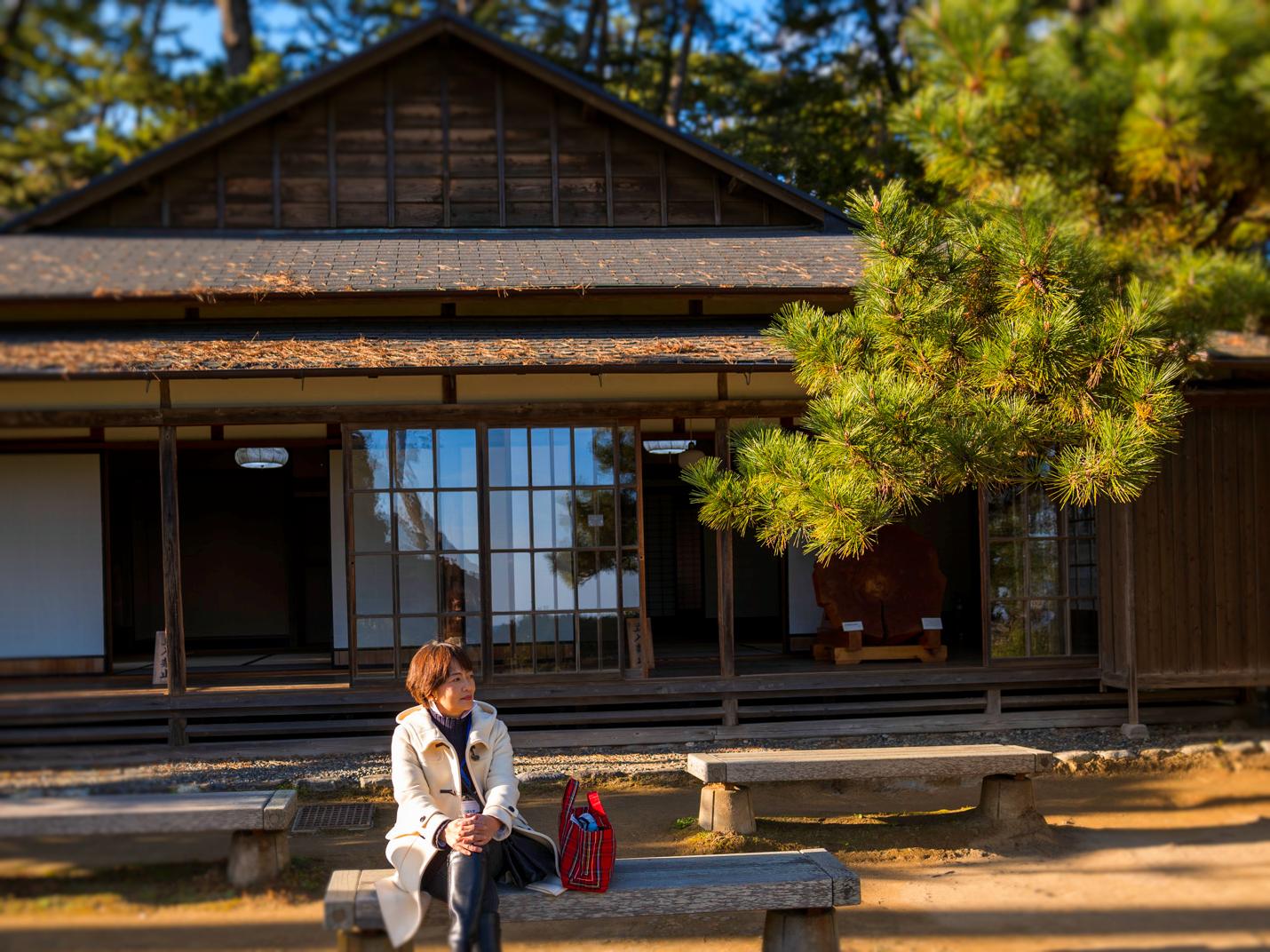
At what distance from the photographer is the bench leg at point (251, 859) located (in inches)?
190

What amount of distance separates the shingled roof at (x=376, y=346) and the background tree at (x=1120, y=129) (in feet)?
9.09

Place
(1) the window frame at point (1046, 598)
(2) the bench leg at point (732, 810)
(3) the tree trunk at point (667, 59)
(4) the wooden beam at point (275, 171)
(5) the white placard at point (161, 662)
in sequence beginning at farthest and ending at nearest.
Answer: (3) the tree trunk at point (667, 59) < (4) the wooden beam at point (275, 171) < (5) the white placard at point (161, 662) < (1) the window frame at point (1046, 598) < (2) the bench leg at point (732, 810)

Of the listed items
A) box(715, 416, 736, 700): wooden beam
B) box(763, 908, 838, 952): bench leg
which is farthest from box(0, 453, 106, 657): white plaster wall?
box(763, 908, 838, 952): bench leg

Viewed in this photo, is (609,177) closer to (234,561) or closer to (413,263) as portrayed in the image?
(413,263)

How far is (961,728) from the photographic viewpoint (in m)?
7.86

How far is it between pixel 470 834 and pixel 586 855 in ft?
1.48

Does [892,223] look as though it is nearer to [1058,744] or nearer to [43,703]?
[1058,744]

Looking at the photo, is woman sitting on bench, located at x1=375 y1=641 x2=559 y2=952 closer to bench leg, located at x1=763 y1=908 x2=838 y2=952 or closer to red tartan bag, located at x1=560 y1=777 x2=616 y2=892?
red tartan bag, located at x1=560 y1=777 x2=616 y2=892

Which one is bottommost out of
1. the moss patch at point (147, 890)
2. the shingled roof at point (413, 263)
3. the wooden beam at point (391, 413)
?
the moss patch at point (147, 890)

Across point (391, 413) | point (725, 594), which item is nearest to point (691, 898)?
point (725, 594)

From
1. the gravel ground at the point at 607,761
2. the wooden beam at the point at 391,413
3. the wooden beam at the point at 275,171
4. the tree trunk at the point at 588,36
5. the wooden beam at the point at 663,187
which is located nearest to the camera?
the gravel ground at the point at 607,761

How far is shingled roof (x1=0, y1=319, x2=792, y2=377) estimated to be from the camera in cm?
679

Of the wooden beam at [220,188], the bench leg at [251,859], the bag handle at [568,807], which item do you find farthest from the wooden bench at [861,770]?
the wooden beam at [220,188]

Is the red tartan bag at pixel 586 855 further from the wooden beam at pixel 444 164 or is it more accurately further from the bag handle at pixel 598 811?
the wooden beam at pixel 444 164
